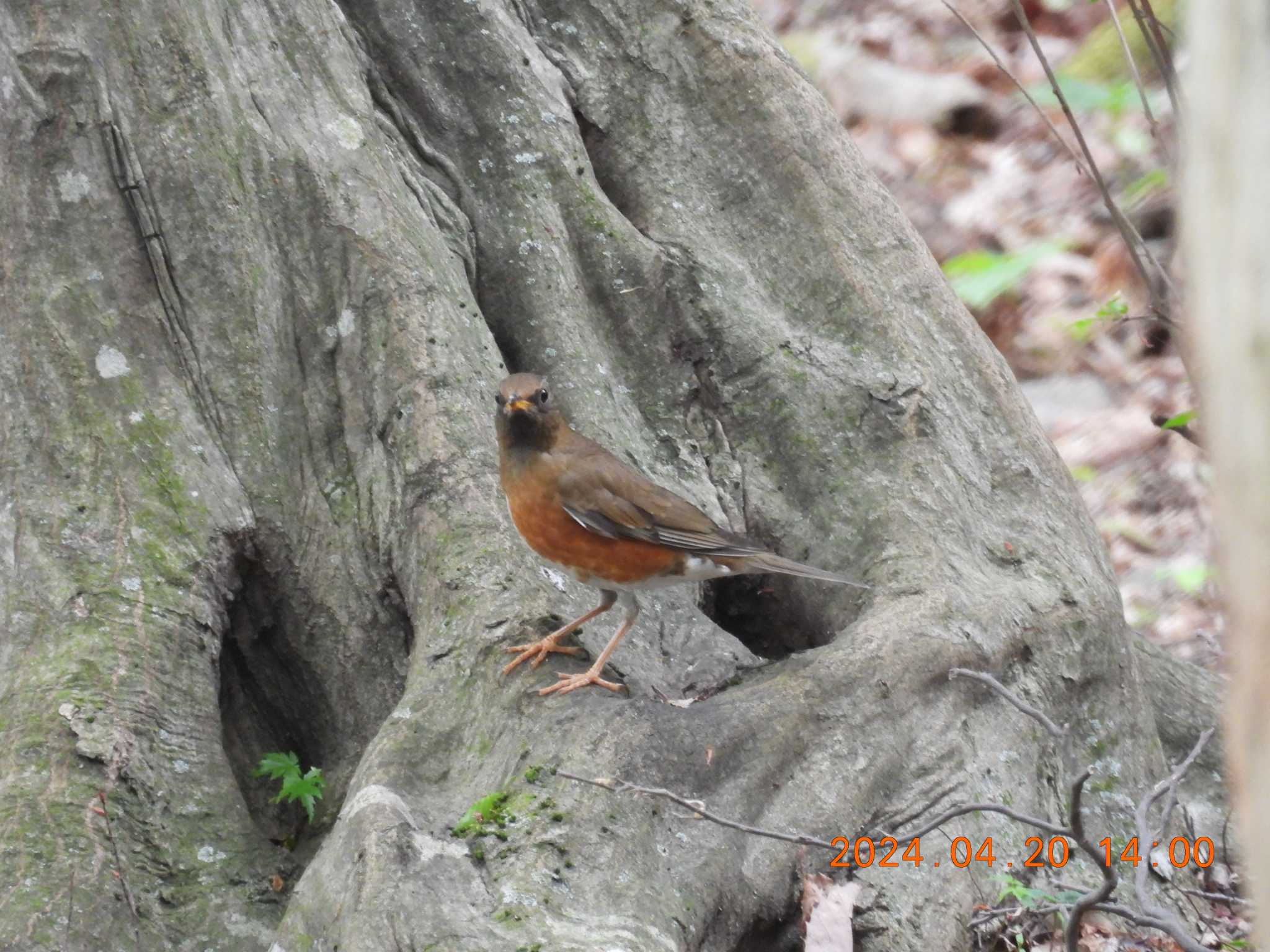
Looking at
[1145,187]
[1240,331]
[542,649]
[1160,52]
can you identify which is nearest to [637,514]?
[542,649]

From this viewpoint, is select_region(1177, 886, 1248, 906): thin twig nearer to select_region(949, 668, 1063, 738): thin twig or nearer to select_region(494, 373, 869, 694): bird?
select_region(494, 373, 869, 694): bird

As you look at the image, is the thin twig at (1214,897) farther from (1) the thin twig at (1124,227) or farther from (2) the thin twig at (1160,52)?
(2) the thin twig at (1160,52)

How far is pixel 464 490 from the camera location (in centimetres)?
442

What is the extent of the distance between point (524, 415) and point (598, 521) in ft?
1.45

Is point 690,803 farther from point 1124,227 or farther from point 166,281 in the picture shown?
point 166,281

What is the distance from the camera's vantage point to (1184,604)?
750cm

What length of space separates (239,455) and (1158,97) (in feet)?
30.0

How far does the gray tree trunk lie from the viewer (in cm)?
361

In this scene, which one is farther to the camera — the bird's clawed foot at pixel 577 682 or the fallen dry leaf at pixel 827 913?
the bird's clawed foot at pixel 577 682

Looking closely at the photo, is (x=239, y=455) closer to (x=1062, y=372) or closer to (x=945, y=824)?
(x=945, y=824)

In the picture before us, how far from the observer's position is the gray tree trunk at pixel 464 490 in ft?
11.9

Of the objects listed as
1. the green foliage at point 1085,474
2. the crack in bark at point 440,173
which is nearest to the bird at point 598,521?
the crack in bark at point 440,173

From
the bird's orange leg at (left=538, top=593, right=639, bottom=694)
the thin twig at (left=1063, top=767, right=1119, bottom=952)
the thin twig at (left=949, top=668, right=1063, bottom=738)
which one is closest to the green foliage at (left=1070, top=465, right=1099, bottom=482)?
the bird's orange leg at (left=538, top=593, right=639, bottom=694)

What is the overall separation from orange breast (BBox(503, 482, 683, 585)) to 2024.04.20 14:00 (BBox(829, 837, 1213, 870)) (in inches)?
44.7
